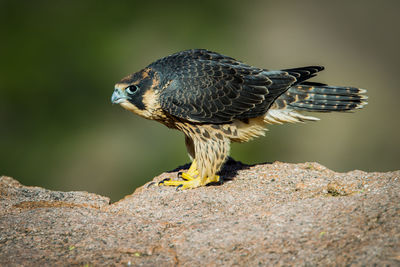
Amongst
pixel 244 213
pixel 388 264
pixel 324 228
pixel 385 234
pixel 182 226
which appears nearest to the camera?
pixel 388 264

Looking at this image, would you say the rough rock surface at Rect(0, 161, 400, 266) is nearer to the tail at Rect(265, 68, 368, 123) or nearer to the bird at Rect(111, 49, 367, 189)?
the bird at Rect(111, 49, 367, 189)

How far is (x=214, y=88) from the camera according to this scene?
5.82m

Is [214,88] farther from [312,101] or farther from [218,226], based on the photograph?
[218,226]

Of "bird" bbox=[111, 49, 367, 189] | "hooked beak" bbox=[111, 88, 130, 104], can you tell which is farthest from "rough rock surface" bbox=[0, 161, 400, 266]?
"hooked beak" bbox=[111, 88, 130, 104]

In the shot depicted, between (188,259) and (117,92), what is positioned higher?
(117,92)

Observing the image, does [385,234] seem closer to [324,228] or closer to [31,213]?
[324,228]

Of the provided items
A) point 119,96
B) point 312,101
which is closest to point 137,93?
point 119,96

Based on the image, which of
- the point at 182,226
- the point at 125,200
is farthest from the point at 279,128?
the point at 182,226

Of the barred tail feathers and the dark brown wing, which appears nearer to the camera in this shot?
the dark brown wing

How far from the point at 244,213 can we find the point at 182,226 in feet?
2.21

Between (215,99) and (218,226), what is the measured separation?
2.05 m

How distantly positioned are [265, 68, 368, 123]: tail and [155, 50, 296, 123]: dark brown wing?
17cm

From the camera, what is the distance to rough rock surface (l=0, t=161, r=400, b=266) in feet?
11.8

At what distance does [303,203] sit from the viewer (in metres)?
4.44
